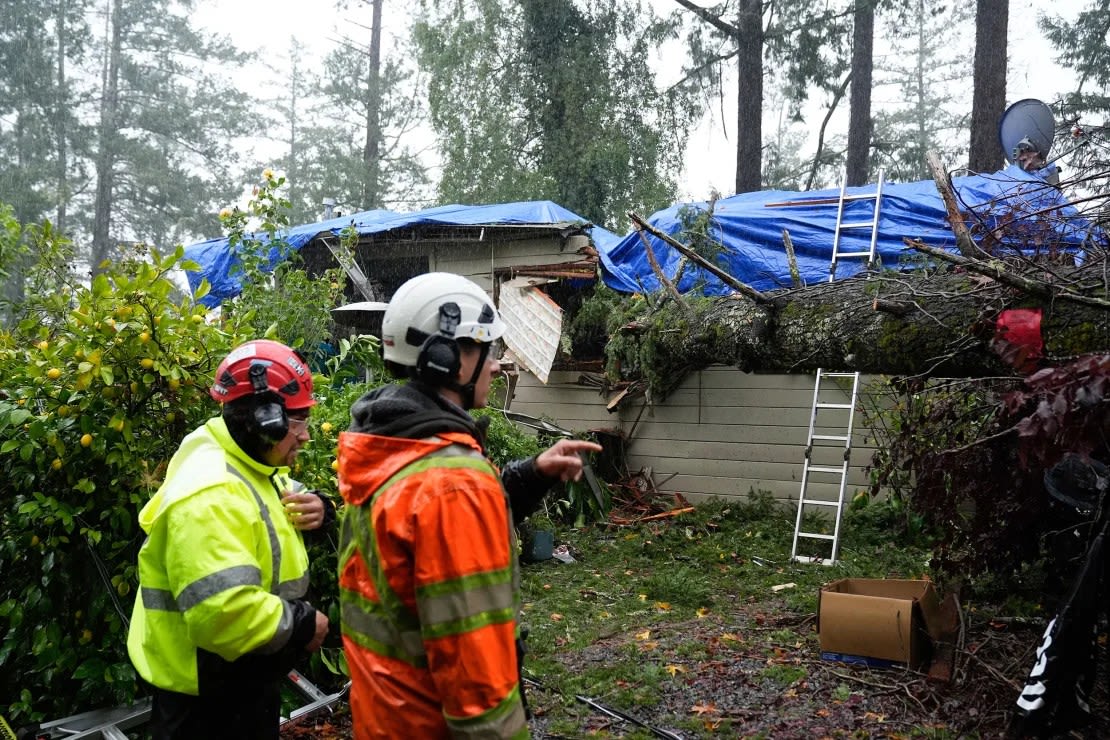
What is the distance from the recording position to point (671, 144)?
1598 centimetres

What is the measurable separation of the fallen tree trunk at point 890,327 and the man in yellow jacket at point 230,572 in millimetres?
3296

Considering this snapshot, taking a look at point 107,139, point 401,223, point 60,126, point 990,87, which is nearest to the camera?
point 990,87

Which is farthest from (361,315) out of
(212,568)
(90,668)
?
(212,568)

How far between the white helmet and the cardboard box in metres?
3.52

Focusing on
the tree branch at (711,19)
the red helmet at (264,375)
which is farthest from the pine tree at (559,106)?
the red helmet at (264,375)

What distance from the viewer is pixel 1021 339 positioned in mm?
3760

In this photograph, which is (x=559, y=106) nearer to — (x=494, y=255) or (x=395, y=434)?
(x=494, y=255)

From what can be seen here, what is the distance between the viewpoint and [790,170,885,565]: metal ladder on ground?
8.20 m

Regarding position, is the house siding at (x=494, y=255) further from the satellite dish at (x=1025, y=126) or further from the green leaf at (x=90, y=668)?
the green leaf at (x=90, y=668)

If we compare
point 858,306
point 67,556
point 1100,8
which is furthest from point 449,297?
point 1100,8

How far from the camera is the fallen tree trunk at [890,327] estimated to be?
3699mm

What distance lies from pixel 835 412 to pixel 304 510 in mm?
7336

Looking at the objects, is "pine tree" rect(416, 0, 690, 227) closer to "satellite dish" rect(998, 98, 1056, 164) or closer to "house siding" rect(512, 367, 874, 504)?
"house siding" rect(512, 367, 874, 504)

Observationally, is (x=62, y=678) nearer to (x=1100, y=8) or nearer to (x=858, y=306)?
(x=858, y=306)
